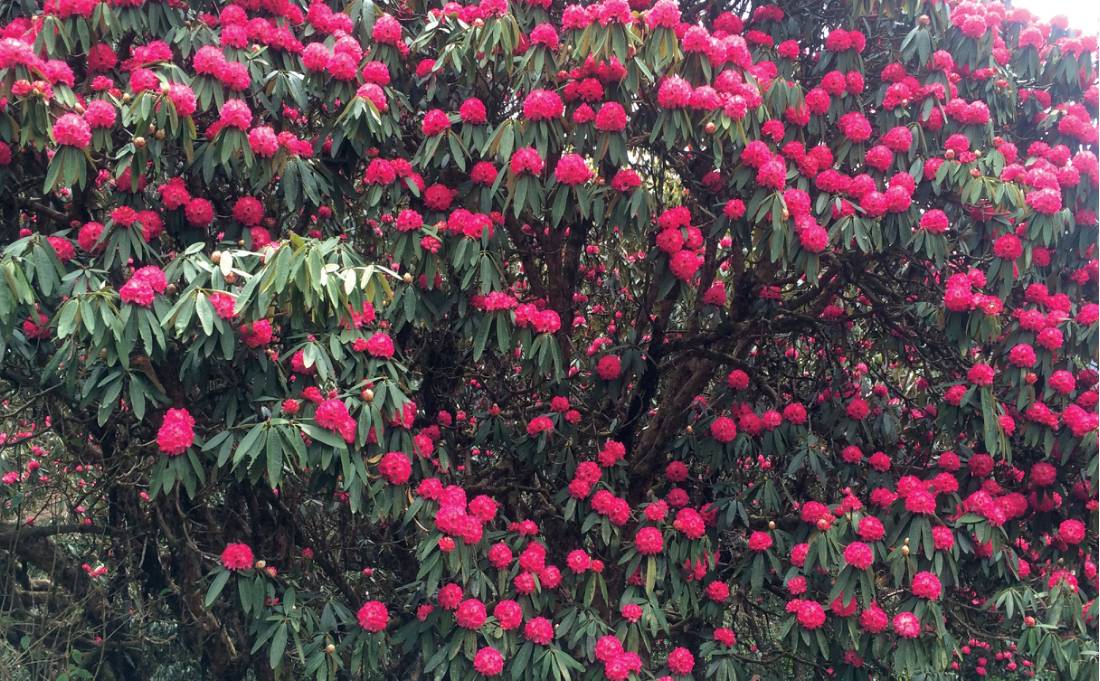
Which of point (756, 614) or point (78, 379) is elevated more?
point (78, 379)

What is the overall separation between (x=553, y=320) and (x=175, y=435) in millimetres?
1289

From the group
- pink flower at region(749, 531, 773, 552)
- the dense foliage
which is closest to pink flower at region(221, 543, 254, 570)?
the dense foliage

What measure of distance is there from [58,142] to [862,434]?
3.19m

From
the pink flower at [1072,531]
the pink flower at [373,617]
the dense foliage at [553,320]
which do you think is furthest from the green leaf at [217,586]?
the pink flower at [1072,531]

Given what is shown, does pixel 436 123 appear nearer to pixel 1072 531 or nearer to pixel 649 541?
pixel 649 541

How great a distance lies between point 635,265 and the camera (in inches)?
193

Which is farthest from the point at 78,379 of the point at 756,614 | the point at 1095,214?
the point at 1095,214

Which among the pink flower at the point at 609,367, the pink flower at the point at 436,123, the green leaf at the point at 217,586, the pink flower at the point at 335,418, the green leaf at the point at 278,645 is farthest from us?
the pink flower at the point at 609,367

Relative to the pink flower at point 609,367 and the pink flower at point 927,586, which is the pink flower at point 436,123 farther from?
the pink flower at point 927,586

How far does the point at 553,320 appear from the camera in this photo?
11.4ft

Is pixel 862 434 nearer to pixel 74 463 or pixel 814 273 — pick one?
pixel 814 273

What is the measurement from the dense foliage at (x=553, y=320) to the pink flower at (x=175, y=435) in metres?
0.01

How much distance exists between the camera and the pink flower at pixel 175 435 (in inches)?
116

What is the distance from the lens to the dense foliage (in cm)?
308
